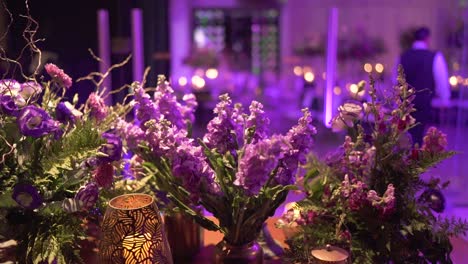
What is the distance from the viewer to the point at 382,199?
3.62ft

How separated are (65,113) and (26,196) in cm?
25

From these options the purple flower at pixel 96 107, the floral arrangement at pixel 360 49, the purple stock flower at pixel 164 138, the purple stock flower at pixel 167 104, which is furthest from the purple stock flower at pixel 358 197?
the floral arrangement at pixel 360 49

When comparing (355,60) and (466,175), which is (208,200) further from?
(355,60)

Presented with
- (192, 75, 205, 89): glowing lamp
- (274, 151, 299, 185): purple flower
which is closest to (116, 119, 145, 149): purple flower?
(274, 151, 299, 185): purple flower

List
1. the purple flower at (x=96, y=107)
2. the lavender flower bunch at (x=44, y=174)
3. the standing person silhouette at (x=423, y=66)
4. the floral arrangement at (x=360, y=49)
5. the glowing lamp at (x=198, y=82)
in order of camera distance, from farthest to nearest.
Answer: the floral arrangement at (x=360, y=49), the glowing lamp at (x=198, y=82), the standing person silhouette at (x=423, y=66), the purple flower at (x=96, y=107), the lavender flower bunch at (x=44, y=174)

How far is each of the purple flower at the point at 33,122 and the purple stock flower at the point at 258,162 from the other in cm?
39

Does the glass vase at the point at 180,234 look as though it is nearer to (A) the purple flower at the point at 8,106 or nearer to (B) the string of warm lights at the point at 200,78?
(A) the purple flower at the point at 8,106

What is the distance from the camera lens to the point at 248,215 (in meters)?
1.13

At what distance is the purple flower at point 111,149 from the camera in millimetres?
1156

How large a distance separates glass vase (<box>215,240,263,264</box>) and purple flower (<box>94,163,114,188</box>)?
284mm

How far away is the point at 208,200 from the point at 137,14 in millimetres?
1314

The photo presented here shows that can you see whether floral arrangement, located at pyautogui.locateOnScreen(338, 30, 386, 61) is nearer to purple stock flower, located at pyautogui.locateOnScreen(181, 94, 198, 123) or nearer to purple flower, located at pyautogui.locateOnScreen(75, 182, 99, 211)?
purple stock flower, located at pyautogui.locateOnScreen(181, 94, 198, 123)

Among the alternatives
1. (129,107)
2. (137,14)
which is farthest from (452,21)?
(129,107)

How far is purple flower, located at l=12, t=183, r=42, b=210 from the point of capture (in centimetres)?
106
